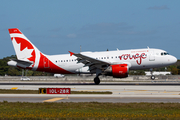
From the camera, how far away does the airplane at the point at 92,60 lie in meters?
→ 37.7

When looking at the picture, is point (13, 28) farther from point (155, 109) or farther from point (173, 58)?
point (155, 109)

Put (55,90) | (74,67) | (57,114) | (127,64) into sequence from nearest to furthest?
1. (57,114)
2. (55,90)
3. (127,64)
4. (74,67)

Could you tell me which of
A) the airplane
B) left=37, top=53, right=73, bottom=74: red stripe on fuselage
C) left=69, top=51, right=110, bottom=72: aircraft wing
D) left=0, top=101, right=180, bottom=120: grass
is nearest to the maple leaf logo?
the airplane

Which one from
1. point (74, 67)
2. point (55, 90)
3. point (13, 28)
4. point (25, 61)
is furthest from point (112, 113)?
point (13, 28)

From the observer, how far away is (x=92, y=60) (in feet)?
122

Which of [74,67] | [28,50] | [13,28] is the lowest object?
[74,67]

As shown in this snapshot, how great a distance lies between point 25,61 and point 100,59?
1238 centimetres

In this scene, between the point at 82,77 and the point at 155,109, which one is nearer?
the point at 155,109

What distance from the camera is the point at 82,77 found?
53.2 meters

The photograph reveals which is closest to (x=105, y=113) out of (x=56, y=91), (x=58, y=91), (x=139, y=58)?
(x=58, y=91)

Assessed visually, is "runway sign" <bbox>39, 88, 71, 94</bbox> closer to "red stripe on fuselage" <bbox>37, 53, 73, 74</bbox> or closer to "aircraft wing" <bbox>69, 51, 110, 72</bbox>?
"aircraft wing" <bbox>69, 51, 110, 72</bbox>

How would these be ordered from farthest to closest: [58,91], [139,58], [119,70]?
[139,58]
[119,70]
[58,91]

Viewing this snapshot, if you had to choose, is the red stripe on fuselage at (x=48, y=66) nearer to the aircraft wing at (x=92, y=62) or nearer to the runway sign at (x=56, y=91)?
the aircraft wing at (x=92, y=62)

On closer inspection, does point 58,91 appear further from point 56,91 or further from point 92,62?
point 92,62
